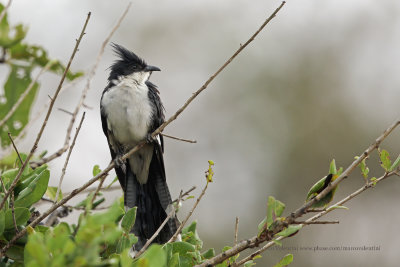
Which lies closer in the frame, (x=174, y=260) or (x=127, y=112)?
(x=174, y=260)

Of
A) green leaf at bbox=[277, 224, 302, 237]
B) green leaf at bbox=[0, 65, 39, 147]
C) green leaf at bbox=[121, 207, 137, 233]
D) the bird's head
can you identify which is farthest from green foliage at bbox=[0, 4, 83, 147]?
the bird's head

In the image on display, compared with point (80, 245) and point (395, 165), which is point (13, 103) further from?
point (395, 165)

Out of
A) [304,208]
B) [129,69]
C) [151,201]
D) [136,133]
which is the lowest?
[151,201]

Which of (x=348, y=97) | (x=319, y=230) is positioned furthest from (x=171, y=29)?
(x=319, y=230)

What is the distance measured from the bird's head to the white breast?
0.81 ft

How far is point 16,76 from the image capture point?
2951 mm

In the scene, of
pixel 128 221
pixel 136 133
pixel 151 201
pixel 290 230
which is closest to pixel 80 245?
pixel 290 230

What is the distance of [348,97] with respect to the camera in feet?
41.1

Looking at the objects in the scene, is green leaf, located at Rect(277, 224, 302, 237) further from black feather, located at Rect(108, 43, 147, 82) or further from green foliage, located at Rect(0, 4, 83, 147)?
black feather, located at Rect(108, 43, 147, 82)

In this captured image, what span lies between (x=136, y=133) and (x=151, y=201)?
2.44 feet

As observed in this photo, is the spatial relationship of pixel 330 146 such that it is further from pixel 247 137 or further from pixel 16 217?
pixel 16 217

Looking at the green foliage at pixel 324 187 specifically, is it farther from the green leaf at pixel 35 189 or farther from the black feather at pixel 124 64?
the black feather at pixel 124 64

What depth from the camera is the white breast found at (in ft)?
16.2

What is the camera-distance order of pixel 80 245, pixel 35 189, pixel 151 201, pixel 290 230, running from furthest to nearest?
pixel 151 201
pixel 35 189
pixel 290 230
pixel 80 245
